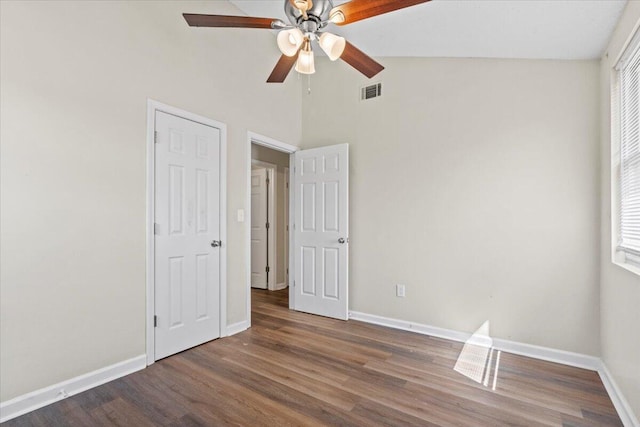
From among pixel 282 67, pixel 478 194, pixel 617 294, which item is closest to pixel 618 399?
pixel 617 294

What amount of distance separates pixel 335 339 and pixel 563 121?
9.19 feet

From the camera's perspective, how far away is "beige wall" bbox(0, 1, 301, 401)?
1.93 meters

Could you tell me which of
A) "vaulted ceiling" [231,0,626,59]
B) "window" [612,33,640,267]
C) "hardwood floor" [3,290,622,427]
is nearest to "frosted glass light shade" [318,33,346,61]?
"vaulted ceiling" [231,0,626,59]

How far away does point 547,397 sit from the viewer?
214cm

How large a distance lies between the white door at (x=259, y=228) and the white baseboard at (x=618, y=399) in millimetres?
4217

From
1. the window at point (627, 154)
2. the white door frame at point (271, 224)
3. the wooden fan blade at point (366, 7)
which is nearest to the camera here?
the wooden fan blade at point (366, 7)

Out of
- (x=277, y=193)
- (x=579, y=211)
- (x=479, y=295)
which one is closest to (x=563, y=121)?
(x=579, y=211)

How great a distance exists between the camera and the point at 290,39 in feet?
5.93

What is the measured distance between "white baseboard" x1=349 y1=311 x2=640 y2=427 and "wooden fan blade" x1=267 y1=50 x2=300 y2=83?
2.68 metres

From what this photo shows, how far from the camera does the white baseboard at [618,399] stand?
1.81 meters

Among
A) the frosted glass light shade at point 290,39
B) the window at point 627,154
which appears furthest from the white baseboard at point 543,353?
the frosted glass light shade at point 290,39

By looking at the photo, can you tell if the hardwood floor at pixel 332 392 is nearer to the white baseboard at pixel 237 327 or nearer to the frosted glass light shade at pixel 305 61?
the white baseboard at pixel 237 327

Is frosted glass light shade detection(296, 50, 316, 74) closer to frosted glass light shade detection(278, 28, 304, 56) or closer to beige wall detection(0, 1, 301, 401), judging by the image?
frosted glass light shade detection(278, 28, 304, 56)

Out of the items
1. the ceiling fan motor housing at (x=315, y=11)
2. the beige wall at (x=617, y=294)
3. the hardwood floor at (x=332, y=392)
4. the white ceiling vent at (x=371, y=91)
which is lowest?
the hardwood floor at (x=332, y=392)
